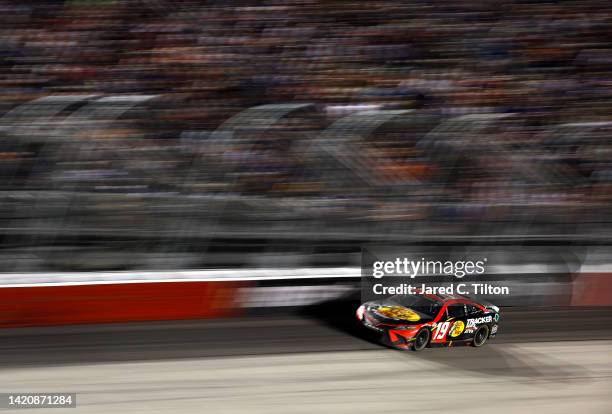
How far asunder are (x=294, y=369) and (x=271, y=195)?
2343 mm

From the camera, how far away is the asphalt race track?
17.7ft

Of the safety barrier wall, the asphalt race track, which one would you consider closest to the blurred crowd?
the safety barrier wall

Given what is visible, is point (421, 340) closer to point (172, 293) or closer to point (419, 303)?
point (419, 303)

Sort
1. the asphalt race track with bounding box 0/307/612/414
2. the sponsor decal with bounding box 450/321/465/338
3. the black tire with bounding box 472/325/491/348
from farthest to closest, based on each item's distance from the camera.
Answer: the black tire with bounding box 472/325/491/348 → the sponsor decal with bounding box 450/321/465/338 → the asphalt race track with bounding box 0/307/612/414

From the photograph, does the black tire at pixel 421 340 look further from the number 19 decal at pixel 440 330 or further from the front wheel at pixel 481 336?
the front wheel at pixel 481 336

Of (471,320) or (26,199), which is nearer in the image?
(471,320)

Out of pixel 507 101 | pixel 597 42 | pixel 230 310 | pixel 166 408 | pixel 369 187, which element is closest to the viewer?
pixel 166 408

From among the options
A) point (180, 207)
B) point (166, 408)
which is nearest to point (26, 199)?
point (180, 207)

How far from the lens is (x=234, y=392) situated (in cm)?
550

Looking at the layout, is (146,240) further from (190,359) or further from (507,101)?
(507,101)

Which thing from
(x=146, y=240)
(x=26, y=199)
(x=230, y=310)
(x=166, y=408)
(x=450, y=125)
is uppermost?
(x=450, y=125)

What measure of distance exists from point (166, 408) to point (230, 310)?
200cm

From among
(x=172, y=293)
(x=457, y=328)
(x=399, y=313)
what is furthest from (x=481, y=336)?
(x=172, y=293)

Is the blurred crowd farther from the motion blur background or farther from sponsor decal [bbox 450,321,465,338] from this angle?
sponsor decal [bbox 450,321,465,338]
